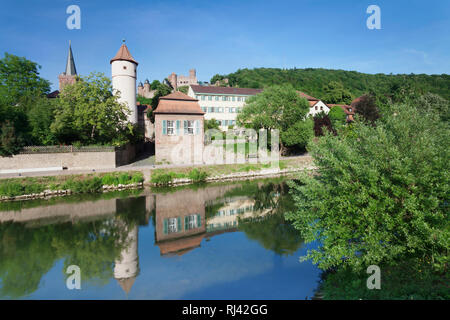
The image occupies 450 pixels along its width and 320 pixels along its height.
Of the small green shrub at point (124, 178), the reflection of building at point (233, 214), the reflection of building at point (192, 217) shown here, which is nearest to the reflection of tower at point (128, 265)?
the reflection of building at point (192, 217)

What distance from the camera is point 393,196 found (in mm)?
7332

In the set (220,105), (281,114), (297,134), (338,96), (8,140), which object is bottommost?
(8,140)

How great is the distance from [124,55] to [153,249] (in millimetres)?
24382

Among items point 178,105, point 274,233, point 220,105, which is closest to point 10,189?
point 178,105

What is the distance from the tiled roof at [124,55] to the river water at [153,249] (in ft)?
55.4

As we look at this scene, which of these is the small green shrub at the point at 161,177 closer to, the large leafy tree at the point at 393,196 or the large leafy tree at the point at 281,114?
the large leafy tree at the point at 281,114

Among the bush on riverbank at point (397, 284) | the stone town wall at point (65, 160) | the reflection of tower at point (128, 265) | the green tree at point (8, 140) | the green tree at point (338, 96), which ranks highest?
the green tree at point (338, 96)

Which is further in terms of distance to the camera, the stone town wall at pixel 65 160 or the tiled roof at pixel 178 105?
the tiled roof at pixel 178 105

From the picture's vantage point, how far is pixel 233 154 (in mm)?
27516

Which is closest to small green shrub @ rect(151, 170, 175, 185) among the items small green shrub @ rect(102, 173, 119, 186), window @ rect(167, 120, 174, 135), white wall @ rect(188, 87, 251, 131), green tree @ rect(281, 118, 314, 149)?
small green shrub @ rect(102, 173, 119, 186)

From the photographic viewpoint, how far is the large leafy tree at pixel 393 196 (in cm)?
665

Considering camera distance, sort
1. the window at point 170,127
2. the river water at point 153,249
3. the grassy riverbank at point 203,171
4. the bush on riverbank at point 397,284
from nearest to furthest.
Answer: the bush on riverbank at point 397,284, the river water at point 153,249, the grassy riverbank at point 203,171, the window at point 170,127

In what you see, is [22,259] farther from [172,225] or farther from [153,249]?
[172,225]
